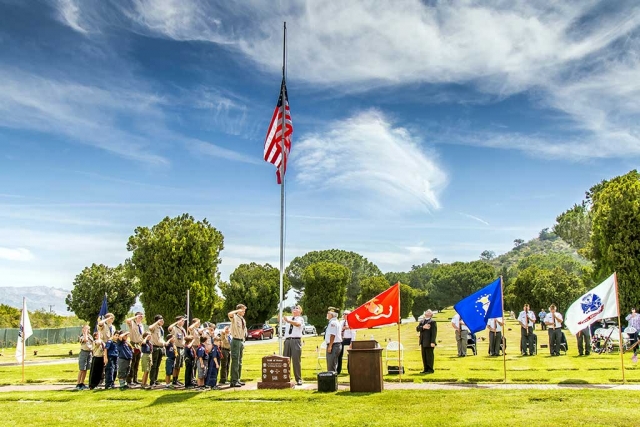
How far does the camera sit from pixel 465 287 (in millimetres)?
107812

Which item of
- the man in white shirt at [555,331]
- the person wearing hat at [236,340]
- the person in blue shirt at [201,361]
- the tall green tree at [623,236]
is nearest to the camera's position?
the person in blue shirt at [201,361]

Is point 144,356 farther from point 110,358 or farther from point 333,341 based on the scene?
point 333,341

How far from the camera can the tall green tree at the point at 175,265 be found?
36.8 m

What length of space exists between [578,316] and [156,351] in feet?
39.3

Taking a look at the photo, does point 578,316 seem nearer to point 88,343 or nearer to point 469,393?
point 469,393

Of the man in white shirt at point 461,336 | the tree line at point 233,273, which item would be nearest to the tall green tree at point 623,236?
the tree line at point 233,273

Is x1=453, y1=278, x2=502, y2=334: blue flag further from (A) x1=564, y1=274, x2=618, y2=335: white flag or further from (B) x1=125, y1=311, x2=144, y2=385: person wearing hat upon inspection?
(B) x1=125, y1=311, x2=144, y2=385: person wearing hat

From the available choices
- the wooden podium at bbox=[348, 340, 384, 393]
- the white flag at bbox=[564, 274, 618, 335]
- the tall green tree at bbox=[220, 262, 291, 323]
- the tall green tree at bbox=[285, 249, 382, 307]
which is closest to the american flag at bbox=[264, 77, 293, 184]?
the wooden podium at bbox=[348, 340, 384, 393]

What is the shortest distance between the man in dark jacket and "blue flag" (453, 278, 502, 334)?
1.51m

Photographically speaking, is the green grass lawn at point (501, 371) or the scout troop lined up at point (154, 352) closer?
the scout troop lined up at point (154, 352)

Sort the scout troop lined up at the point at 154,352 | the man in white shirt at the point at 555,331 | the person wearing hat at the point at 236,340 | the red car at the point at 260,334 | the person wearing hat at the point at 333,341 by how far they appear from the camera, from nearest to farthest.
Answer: the person wearing hat at the point at 236,340 → the scout troop lined up at the point at 154,352 → the person wearing hat at the point at 333,341 → the man in white shirt at the point at 555,331 → the red car at the point at 260,334

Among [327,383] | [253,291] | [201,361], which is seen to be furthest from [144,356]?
[253,291]

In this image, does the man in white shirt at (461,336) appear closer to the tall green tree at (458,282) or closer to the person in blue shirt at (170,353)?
the person in blue shirt at (170,353)

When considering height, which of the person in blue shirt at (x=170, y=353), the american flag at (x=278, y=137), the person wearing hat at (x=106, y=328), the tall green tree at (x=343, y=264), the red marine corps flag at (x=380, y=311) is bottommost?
the person in blue shirt at (x=170, y=353)
